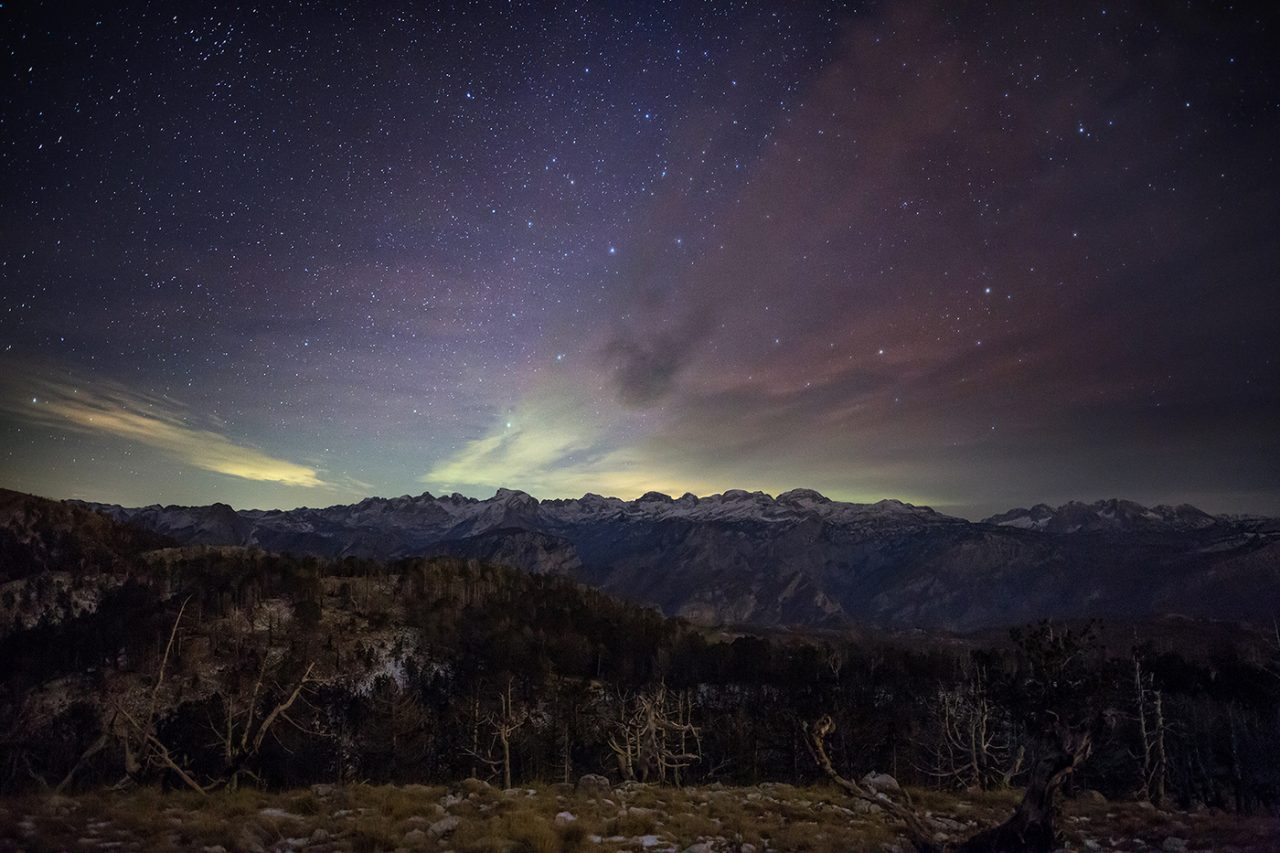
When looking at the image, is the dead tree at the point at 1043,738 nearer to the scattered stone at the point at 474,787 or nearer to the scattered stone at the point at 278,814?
the scattered stone at the point at 474,787

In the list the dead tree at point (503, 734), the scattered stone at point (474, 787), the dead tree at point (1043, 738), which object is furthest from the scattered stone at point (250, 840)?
the dead tree at point (503, 734)

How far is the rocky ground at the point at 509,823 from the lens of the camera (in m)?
16.5

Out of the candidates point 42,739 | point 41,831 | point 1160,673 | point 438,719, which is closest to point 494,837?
point 41,831

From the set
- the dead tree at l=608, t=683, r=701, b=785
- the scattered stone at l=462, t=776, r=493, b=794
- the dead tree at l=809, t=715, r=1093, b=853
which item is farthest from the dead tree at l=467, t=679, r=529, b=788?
the dead tree at l=809, t=715, r=1093, b=853

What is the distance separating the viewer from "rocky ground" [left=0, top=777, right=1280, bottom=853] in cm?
1652

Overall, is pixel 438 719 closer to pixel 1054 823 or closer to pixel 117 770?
pixel 117 770

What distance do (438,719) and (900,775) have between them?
10831cm

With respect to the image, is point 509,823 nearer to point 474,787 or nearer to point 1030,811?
point 474,787

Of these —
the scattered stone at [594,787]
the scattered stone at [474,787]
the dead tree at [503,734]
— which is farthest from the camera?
the dead tree at [503,734]

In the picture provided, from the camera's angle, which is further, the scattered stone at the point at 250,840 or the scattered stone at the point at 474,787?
the scattered stone at the point at 474,787

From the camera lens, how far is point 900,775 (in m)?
122

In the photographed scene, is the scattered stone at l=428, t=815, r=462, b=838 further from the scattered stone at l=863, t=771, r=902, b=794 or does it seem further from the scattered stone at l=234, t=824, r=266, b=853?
the scattered stone at l=863, t=771, r=902, b=794

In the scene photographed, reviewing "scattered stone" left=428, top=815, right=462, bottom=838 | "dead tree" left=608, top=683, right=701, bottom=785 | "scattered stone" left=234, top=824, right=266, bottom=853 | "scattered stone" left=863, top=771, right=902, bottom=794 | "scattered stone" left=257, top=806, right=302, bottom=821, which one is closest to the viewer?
"scattered stone" left=234, top=824, right=266, bottom=853

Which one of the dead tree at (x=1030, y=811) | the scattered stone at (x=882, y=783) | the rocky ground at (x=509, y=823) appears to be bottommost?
the scattered stone at (x=882, y=783)
